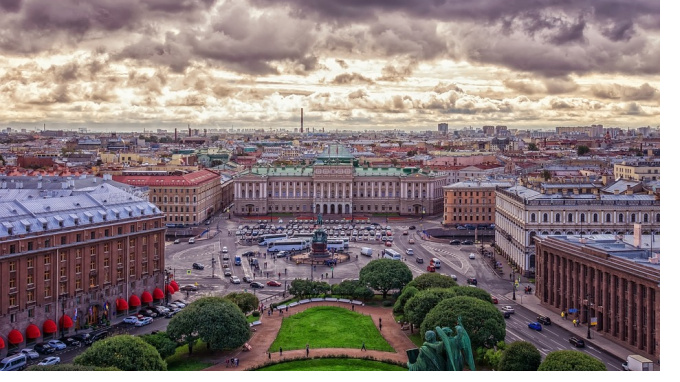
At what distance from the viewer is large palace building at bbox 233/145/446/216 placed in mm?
58094

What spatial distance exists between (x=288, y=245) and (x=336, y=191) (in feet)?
60.0

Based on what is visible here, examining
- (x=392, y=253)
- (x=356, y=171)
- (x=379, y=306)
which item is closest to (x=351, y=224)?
(x=356, y=171)

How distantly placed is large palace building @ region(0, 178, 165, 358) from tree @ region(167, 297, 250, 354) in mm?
4814

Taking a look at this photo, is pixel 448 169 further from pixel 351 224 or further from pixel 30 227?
pixel 30 227

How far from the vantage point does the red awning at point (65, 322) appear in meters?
24.2

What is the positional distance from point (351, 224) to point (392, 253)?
13789 millimetres

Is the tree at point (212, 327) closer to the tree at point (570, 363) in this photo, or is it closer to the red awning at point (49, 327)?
the red awning at point (49, 327)

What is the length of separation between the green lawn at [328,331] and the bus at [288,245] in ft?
46.1

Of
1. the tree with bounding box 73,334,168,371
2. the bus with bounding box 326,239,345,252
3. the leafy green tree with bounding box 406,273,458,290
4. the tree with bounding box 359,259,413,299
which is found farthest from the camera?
the bus with bounding box 326,239,345,252

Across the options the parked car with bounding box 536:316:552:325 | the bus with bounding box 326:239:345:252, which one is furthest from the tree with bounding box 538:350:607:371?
the bus with bounding box 326:239:345:252

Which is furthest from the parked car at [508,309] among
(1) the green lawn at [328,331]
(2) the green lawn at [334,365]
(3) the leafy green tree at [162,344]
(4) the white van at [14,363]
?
(4) the white van at [14,363]

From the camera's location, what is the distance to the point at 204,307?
22078mm

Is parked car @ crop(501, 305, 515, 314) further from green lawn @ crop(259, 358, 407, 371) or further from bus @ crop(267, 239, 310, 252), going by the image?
bus @ crop(267, 239, 310, 252)

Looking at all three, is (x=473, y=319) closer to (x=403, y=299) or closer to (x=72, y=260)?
(x=403, y=299)
